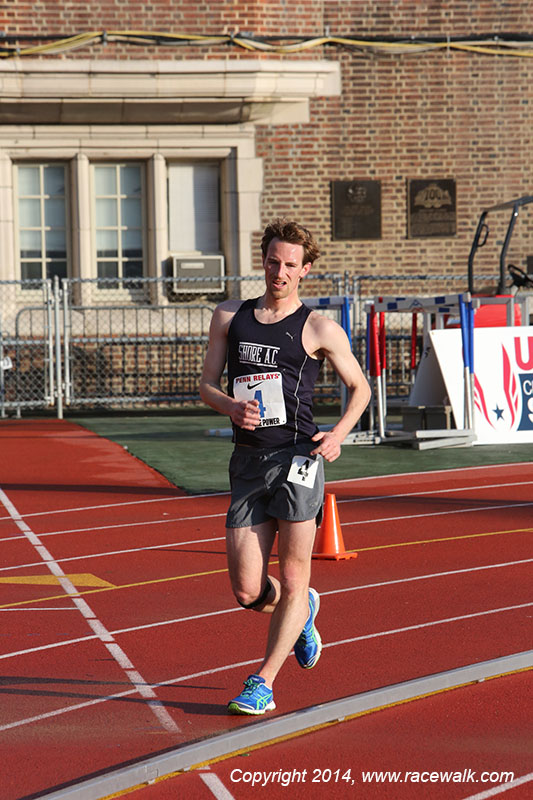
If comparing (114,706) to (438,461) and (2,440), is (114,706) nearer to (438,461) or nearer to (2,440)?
(438,461)


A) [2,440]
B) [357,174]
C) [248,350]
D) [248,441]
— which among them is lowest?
[2,440]

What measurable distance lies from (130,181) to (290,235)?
51.9 ft

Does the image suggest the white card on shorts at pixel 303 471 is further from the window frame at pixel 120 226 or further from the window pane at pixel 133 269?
the window pane at pixel 133 269

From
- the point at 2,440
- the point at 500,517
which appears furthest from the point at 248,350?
the point at 2,440

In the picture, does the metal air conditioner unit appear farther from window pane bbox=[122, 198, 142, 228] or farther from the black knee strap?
the black knee strap

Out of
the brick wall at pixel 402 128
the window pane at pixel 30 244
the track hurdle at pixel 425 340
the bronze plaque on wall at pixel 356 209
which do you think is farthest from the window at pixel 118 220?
the track hurdle at pixel 425 340

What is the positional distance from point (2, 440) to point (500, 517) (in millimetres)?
7937

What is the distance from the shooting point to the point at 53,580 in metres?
7.41

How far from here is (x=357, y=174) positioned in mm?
20109

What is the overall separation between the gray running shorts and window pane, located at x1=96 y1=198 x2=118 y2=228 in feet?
51.7

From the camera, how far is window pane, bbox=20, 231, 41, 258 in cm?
1991

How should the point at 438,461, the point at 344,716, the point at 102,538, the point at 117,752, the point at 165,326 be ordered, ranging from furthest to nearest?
the point at 165,326
the point at 438,461
the point at 102,538
the point at 344,716
the point at 117,752

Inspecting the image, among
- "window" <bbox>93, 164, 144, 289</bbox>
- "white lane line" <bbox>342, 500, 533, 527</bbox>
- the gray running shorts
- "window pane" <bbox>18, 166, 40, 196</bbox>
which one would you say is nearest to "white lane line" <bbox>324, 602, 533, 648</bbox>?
the gray running shorts

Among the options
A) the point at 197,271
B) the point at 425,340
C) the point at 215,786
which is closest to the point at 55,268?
the point at 197,271
